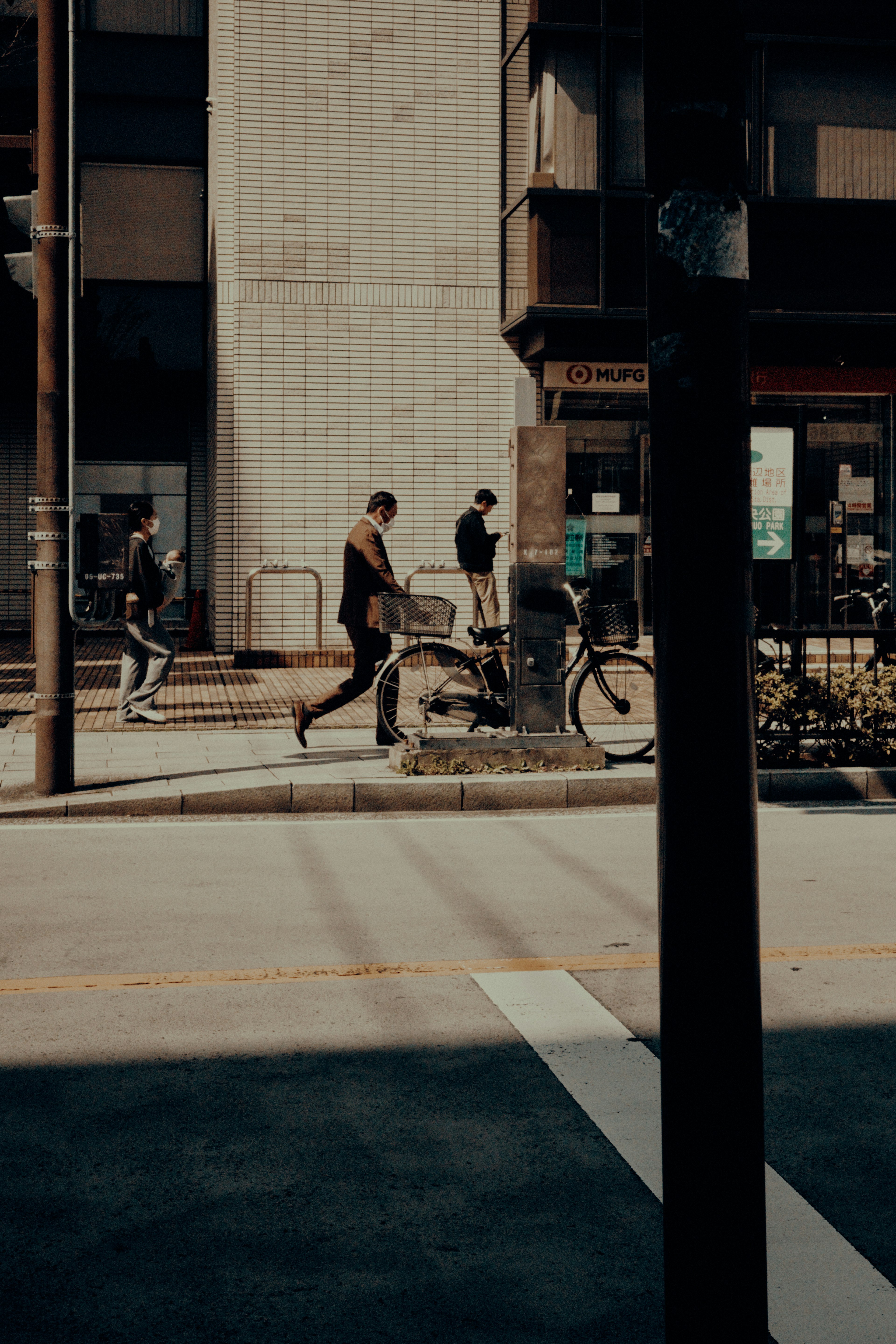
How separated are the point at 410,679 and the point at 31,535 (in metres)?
2.76

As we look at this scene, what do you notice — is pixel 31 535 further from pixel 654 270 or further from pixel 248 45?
pixel 248 45

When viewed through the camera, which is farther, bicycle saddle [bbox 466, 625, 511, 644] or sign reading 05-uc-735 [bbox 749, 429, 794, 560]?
sign reading 05-uc-735 [bbox 749, 429, 794, 560]

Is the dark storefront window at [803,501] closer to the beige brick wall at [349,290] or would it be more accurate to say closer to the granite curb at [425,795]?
the beige brick wall at [349,290]

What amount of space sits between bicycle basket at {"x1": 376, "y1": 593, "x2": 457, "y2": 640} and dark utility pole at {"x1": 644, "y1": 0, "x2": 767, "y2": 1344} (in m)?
7.80

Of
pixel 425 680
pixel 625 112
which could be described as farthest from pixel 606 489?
pixel 425 680

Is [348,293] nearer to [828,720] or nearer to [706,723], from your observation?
[828,720]

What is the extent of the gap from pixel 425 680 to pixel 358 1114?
6436 mm

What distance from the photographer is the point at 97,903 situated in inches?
253

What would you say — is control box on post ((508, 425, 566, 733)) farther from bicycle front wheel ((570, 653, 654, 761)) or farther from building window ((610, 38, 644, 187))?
building window ((610, 38, 644, 187))

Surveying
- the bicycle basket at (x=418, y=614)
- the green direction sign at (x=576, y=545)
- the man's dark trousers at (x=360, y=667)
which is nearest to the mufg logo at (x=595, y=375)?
the green direction sign at (x=576, y=545)

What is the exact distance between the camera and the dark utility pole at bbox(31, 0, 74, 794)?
29.0 ft

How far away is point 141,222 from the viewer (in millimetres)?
20875

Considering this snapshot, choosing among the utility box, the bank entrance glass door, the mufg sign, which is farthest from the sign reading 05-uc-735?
the utility box

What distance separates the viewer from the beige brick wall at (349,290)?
17.2 metres
